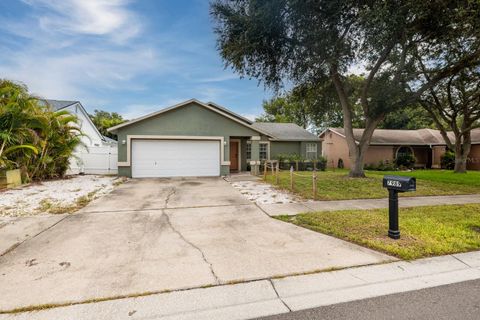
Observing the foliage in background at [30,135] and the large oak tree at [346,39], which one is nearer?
the large oak tree at [346,39]

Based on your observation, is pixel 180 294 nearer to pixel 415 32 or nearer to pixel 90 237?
pixel 90 237

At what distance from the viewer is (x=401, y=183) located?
169 inches

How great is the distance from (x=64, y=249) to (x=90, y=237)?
577 millimetres

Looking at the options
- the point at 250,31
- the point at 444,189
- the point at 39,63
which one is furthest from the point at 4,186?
the point at 444,189

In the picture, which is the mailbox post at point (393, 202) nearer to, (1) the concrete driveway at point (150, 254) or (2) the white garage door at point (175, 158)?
(1) the concrete driveway at point (150, 254)

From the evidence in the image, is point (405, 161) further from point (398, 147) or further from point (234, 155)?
point (234, 155)

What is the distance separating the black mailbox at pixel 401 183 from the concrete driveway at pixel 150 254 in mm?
1233

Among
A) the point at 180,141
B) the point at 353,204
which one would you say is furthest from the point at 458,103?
the point at 180,141

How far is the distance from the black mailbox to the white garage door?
1074 cm

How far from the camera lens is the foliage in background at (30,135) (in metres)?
9.66

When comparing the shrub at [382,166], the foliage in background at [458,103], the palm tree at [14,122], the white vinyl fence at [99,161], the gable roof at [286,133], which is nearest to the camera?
the palm tree at [14,122]

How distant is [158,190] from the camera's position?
970cm

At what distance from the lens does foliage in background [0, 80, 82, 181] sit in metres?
9.66

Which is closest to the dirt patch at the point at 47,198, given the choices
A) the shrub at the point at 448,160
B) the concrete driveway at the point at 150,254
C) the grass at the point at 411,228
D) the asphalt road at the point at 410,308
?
the concrete driveway at the point at 150,254
